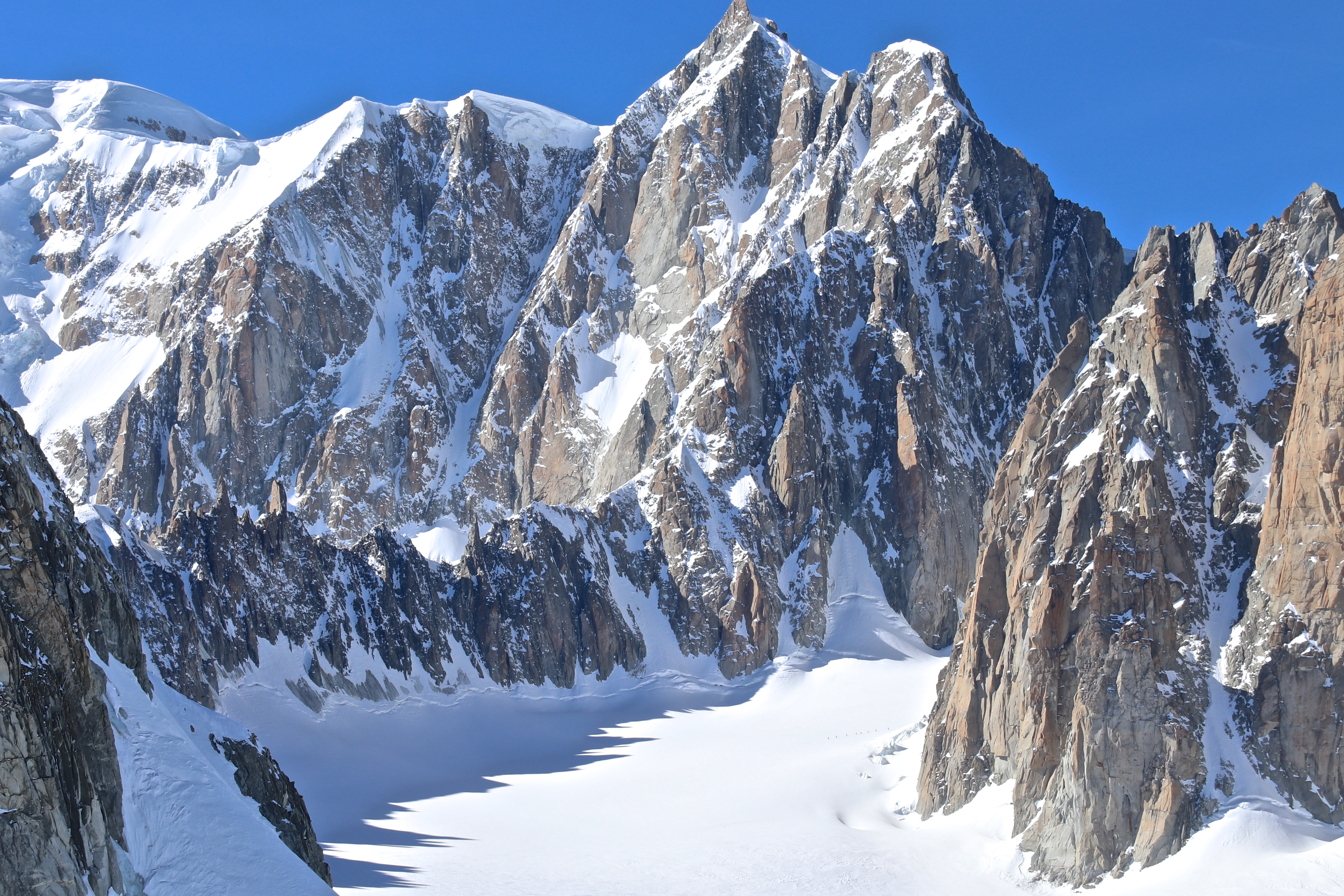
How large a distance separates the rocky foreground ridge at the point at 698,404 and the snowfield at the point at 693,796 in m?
3.36

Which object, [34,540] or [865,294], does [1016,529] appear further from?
[865,294]

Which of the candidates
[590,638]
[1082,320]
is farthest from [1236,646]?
[590,638]

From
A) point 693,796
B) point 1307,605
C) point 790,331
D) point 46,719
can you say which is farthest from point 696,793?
point 790,331

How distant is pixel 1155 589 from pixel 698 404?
9411cm

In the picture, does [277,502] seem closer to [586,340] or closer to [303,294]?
[303,294]

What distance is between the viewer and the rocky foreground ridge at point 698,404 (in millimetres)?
59250

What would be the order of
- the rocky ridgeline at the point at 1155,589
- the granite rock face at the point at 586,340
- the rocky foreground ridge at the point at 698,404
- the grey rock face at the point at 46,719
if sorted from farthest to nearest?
the granite rock face at the point at 586,340, the rocky foreground ridge at the point at 698,404, the rocky ridgeline at the point at 1155,589, the grey rock face at the point at 46,719

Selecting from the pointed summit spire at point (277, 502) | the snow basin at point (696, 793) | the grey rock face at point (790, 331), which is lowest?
the snow basin at point (696, 793)

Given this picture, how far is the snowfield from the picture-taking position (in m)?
58.3

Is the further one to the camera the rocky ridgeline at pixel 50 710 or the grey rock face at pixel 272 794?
the grey rock face at pixel 272 794

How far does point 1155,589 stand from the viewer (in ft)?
188

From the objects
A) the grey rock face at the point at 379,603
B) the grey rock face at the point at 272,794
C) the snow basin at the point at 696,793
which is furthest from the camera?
the grey rock face at the point at 379,603

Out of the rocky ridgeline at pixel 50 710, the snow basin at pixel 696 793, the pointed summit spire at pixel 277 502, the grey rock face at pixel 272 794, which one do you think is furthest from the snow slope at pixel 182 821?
the pointed summit spire at pixel 277 502

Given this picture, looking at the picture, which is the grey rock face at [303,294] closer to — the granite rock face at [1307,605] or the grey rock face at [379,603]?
the grey rock face at [379,603]
